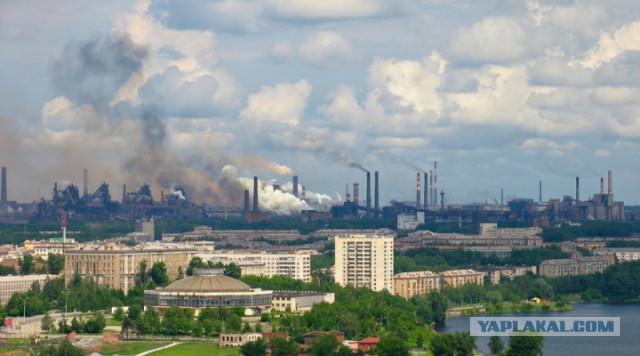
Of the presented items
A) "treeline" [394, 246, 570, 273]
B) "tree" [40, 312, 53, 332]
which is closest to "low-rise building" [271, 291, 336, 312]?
"tree" [40, 312, 53, 332]

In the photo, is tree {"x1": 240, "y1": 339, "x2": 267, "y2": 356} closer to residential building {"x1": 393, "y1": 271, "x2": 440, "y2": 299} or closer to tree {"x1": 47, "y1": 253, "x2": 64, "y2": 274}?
residential building {"x1": 393, "y1": 271, "x2": 440, "y2": 299}

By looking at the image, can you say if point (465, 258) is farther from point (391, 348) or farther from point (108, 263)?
point (391, 348)

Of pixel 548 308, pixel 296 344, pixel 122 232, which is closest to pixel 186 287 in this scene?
pixel 296 344

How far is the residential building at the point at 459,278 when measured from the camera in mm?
99338

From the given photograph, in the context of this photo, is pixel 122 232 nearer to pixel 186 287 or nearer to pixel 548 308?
pixel 548 308

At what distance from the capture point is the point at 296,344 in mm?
59125

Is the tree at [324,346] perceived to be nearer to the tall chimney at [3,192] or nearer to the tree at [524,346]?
the tree at [524,346]

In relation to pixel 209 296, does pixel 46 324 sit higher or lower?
lower

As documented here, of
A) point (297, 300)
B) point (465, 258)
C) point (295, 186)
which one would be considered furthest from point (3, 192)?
point (297, 300)

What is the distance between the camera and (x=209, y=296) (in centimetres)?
7312

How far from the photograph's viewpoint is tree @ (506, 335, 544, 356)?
56.7 meters

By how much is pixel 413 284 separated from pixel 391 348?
37430 mm

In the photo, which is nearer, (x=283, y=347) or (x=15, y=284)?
(x=283, y=347)

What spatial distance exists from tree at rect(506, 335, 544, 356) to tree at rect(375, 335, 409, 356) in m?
3.24
